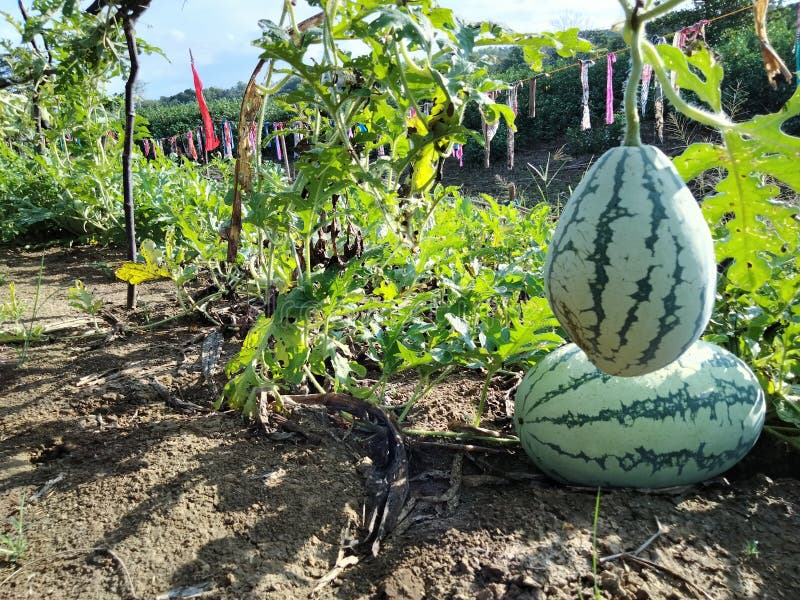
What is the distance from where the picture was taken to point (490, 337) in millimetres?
1788

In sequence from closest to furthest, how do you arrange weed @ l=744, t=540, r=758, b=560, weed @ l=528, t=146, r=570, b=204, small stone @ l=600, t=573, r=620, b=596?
small stone @ l=600, t=573, r=620, b=596 → weed @ l=744, t=540, r=758, b=560 → weed @ l=528, t=146, r=570, b=204

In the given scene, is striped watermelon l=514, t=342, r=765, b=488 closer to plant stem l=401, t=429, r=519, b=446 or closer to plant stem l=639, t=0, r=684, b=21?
plant stem l=401, t=429, r=519, b=446

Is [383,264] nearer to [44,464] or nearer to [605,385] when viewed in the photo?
[605,385]

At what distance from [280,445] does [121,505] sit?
0.50 metres

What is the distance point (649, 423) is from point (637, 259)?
88cm

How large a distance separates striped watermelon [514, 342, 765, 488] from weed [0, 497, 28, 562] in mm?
1393

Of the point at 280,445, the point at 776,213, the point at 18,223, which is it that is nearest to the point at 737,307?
the point at 776,213

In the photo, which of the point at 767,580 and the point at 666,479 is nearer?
the point at 767,580

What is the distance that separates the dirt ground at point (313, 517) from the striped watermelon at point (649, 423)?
0.08 m

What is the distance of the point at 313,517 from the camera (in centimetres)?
164

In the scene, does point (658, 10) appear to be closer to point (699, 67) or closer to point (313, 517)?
point (699, 67)

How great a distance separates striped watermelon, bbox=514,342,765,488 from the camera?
1692 millimetres

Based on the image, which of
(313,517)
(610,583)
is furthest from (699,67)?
(313,517)

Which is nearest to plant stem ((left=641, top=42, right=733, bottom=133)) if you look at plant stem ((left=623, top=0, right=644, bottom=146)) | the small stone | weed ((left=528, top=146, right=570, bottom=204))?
plant stem ((left=623, top=0, right=644, bottom=146))
